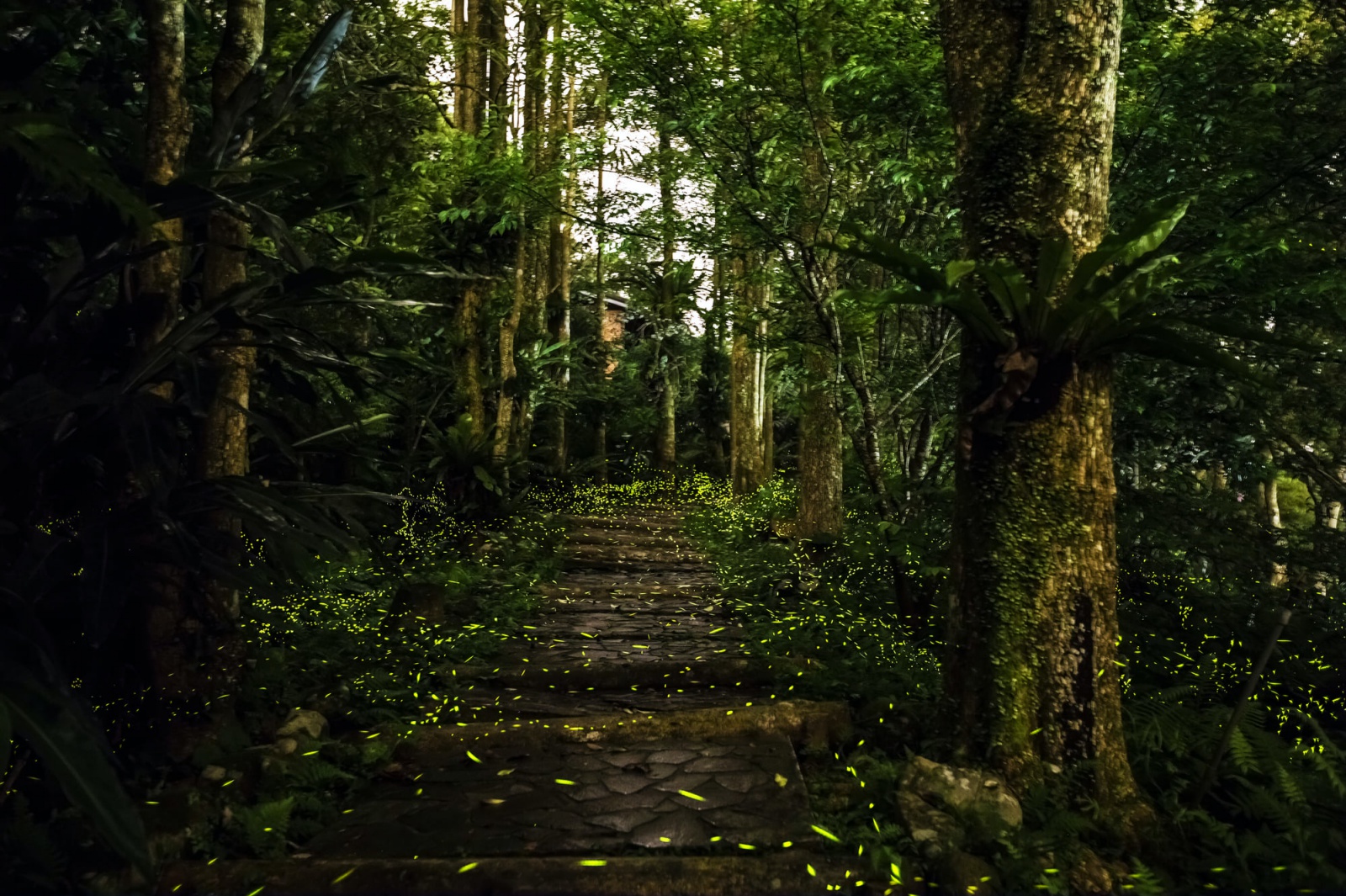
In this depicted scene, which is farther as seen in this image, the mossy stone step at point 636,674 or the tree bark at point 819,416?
the tree bark at point 819,416

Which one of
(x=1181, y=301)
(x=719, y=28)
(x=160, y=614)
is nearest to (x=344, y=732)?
(x=160, y=614)

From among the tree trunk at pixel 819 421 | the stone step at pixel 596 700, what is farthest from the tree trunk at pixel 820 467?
the stone step at pixel 596 700

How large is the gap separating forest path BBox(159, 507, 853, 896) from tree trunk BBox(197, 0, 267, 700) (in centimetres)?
81

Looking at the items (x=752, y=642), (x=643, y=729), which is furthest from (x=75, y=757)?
(x=752, y=642)

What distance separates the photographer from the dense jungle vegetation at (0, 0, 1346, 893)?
2436 mm

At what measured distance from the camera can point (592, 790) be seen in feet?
10.2

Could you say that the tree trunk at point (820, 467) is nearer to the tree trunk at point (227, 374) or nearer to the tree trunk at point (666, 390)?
the tree trunk at point (227, 374)

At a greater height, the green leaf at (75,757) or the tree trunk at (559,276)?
the tree trunk at (559,276)

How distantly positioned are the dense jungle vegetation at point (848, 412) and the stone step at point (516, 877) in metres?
0.15

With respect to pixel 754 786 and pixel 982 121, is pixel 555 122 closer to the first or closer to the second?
pixel 982 121

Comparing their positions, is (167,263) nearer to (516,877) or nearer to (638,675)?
(516,877)

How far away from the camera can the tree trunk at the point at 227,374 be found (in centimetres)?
321

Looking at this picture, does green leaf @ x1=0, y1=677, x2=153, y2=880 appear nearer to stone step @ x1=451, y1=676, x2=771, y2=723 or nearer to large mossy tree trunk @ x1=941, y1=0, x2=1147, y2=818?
stone step @ x1=451, y1=676, x2=771, y2=723

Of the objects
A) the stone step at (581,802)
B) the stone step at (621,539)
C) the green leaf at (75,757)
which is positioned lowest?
the stone step at (581,802)
